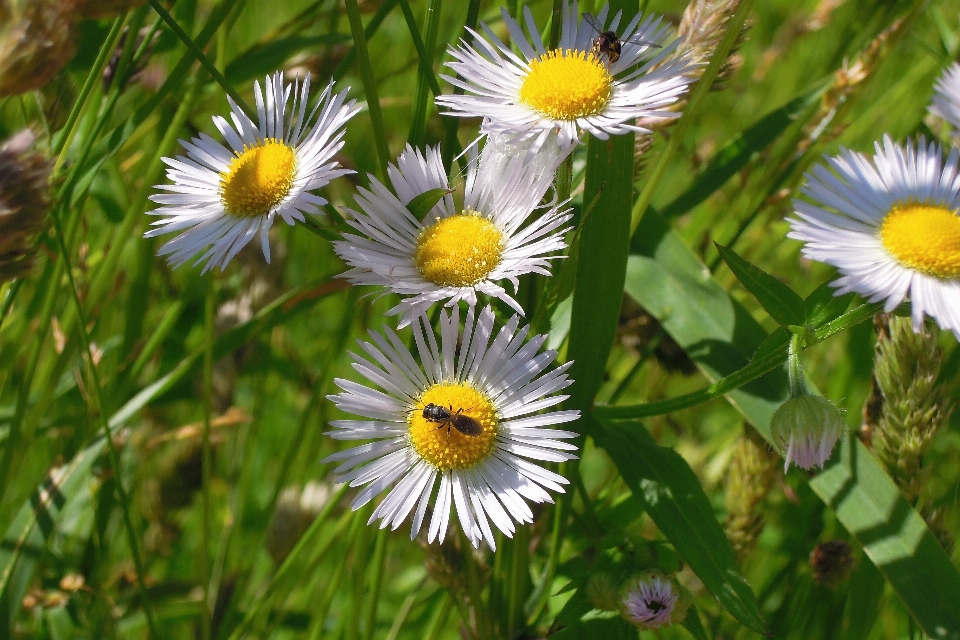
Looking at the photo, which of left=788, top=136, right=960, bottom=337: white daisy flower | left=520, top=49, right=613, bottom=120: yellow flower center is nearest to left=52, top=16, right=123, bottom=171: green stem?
left=520, top=49, right=613, bottom=120: yellow flower center

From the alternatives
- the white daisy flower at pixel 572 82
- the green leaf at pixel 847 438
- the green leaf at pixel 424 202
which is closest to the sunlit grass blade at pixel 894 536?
the green leaf at pixel 847 438

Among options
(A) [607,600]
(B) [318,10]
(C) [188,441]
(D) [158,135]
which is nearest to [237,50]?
(B) [318,10]

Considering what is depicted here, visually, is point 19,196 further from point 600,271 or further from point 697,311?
point 697,311

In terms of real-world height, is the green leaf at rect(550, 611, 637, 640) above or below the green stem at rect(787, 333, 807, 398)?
below

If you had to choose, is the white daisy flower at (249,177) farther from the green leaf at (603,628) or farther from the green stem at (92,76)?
the green leaf at (603,628)

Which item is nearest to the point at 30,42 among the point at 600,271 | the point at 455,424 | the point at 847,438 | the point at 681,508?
the point at 455,424

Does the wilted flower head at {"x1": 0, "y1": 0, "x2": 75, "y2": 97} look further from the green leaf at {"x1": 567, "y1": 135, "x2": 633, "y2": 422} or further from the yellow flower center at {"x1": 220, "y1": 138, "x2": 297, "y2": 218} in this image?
the green leaf at {"x1": 567, "y1": 135, "x2": 633, "y2": 422}

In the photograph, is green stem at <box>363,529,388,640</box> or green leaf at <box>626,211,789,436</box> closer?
green stem at <box>363,529,388,640</box>
